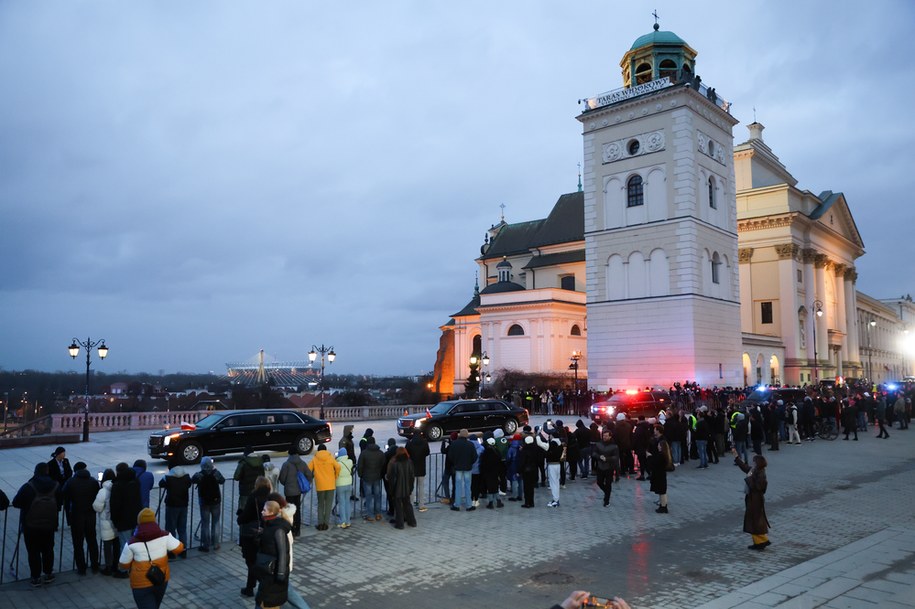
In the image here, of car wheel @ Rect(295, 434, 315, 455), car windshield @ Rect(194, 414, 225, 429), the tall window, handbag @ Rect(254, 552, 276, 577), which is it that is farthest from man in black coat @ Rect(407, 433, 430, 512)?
the tall window

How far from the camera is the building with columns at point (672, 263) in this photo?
4144 centimetres

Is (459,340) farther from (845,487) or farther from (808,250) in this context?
(845,487)

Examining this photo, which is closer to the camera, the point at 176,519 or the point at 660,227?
the point at 176,519

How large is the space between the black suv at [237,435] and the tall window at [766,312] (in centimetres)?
4764

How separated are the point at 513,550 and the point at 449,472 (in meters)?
3.84

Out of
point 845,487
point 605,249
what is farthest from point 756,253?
point 845,487

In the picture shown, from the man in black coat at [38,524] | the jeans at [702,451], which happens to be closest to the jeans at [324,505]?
the man in black coat at [38,524]

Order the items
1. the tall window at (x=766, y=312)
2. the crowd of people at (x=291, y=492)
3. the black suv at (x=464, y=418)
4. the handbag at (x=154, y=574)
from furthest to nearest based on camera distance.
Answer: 1. the tall window at (x=766, y=312)
2. the black suv at (x=464, y=418)
3. the crowd of people at (x=291, y=492)
4. the handbag at (x=154, y=574)

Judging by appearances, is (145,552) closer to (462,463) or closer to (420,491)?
(462,463)

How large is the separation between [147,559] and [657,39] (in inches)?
1806

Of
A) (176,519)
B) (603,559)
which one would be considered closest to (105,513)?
(176,519)

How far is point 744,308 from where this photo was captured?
58.5 meters

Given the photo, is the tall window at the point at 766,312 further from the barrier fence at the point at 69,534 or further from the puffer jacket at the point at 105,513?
the puffer jacket at the point at 105,513

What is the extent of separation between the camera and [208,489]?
10.6 meters
